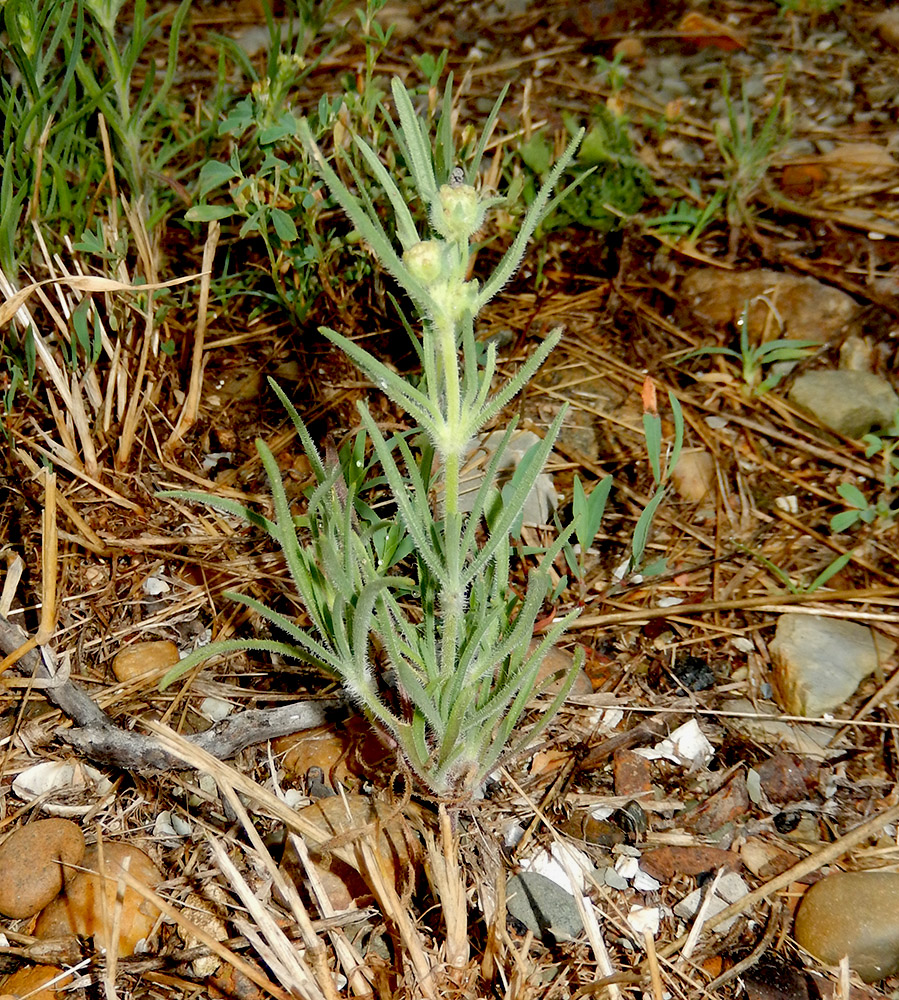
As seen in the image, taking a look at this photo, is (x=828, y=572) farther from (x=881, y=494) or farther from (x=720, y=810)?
(x=720, y=810)

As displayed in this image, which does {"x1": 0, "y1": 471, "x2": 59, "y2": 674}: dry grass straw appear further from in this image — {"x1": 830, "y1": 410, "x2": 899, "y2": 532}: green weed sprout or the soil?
{"x1": 830, "y1": 410, "x2": 899, "y2": 532}: green weed sprout

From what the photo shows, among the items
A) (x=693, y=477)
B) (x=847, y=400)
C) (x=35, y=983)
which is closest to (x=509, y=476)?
(x=693, y=477)

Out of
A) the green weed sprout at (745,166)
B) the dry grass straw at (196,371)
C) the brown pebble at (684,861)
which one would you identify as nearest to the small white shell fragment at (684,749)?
the brown pebble at (684,861)

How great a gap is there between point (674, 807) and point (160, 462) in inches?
47.4

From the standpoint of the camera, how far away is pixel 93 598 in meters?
1.84

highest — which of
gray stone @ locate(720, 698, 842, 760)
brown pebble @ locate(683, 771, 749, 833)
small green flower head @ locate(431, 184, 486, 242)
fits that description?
small green flower head @ locate(431, 184, 486, 242)

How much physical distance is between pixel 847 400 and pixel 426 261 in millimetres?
1544

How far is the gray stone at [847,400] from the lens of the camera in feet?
7.40

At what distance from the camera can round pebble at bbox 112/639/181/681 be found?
1734 millimetres

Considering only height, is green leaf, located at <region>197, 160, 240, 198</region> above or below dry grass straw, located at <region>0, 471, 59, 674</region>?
above

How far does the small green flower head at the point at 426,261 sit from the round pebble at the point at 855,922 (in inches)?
43.4

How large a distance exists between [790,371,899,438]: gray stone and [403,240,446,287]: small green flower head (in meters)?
1.49

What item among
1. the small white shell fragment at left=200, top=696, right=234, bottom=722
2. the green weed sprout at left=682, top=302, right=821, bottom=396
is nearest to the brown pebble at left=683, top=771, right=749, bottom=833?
the small white shell fragment at left=200, top=696, right=234, bottom=722

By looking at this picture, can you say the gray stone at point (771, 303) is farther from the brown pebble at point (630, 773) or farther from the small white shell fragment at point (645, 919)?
the small white shell fragment at point (645, 919)
